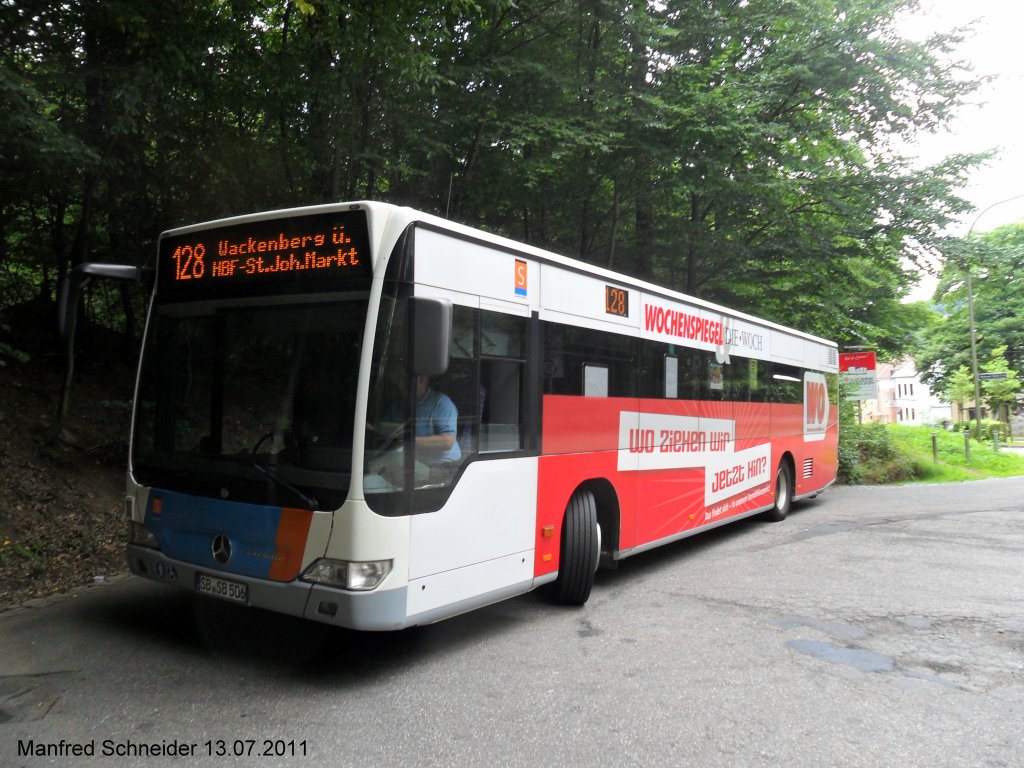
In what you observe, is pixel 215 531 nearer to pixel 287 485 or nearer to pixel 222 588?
pixel 222 588

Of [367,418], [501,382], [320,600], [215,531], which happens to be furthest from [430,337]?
[215,531]

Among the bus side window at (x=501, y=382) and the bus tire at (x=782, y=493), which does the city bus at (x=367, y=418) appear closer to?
the bus side window at (x=501, y=382)

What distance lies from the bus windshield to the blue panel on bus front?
0.09 metres

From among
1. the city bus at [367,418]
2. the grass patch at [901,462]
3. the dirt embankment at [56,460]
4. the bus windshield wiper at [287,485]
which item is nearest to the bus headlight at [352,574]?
the city bus at [367,418]

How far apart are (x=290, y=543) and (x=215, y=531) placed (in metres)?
0.64

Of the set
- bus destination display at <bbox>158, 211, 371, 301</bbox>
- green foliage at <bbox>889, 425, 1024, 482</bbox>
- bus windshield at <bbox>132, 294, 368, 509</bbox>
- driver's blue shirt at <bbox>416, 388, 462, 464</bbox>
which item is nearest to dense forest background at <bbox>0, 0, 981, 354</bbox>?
bus destination display at <bbox>158, 211, 371, 301</bbox>

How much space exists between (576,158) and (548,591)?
24.6ft

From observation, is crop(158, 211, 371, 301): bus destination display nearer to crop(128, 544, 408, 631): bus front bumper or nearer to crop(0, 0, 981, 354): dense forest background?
crop(128, 544, 408, 631): bus front bumper

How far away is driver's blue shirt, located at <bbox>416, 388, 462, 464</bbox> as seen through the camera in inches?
187

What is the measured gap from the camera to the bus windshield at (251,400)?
460cm

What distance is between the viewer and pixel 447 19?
29.9 feet

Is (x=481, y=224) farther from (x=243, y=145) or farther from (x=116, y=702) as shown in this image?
(x=116, y=702)

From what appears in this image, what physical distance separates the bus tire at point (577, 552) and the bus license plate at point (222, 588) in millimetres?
2550

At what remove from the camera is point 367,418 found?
177 inches
